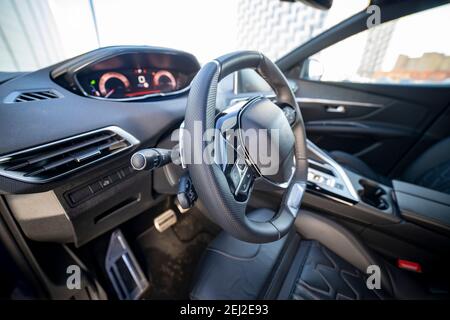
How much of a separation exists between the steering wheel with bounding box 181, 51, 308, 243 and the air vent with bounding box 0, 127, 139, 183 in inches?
13.0

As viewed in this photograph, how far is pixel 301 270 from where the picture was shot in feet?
3.39

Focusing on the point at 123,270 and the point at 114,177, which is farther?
the point at 123,270

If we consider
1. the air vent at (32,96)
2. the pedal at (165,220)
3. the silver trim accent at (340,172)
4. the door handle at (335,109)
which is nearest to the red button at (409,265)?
the silver trim accent at (340,172)

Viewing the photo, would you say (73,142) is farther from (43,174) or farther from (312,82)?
(312,82)

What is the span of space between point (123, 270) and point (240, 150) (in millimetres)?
950

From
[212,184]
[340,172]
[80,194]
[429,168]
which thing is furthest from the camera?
[429,168]

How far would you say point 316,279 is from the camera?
1008mm

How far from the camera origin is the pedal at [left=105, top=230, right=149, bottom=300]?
114 cm

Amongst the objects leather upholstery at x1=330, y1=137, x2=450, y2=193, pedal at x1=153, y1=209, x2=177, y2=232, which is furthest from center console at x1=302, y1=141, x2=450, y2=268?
pedal at x1=153, y1=209, x2=177, y2=232

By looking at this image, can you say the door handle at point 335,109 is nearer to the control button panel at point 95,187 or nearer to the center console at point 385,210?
the center console at point 385,210

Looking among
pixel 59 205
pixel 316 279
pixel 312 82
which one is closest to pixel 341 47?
pixel 312 82

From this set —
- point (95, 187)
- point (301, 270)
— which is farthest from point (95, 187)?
point (301, 270)

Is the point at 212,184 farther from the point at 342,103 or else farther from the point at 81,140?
the point at 342,103

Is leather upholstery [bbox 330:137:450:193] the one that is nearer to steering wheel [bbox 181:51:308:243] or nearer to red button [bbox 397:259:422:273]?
red button [bbox 397:259:422:273]
